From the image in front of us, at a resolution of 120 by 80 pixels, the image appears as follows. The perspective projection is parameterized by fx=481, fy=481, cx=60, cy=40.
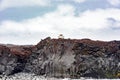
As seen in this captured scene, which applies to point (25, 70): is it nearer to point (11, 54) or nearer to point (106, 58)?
point (11, 54)

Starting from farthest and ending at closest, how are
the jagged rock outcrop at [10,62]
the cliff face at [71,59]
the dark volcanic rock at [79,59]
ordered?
1. the jagged rock outcrop at [10,62]
2. the cliff face at [71,59]
3. the dark volcanic rock at [79,59]

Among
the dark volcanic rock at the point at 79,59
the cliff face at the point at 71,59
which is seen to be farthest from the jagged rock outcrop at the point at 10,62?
the dark volcanic rock at the point at 79,59

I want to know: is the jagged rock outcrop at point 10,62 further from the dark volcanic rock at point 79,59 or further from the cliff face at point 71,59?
the dark volcanic rock at point 79,59

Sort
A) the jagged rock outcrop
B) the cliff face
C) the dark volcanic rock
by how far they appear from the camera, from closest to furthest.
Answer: the dark volcanic rock → the cliff face → the jagged rock outcrop

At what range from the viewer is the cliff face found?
111 m

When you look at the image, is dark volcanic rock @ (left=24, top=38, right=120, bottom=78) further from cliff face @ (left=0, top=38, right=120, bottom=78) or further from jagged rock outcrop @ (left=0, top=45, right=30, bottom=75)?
jagged rock outcrop @ (left=0, top=45, right=30, bottom=75)

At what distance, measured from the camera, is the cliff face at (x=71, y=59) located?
111188 mm

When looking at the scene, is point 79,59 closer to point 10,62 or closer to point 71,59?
point 71,59

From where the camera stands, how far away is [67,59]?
115 m

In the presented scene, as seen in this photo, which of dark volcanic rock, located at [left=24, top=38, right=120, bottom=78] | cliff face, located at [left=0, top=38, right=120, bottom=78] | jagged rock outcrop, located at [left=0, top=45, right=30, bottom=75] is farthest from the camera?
jagged rock outcrop, located at [left=0, top=45, right=30, bottom=75]

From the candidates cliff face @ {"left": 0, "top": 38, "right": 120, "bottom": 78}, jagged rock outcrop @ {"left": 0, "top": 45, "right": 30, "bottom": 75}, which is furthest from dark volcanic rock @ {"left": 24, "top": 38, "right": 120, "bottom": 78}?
jagged rock outcrop @ {"left": 0, "top": 45, "right": 30, "bottom": 75}

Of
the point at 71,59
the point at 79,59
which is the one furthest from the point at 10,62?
the point at 79,59

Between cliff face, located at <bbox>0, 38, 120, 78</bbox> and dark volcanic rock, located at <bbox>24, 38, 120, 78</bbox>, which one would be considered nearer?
dark volcanic rock, located at <bbox>24, 38, 120, 78</bbox>

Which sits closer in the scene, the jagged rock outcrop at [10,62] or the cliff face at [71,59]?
the cliff face at [71,59]
